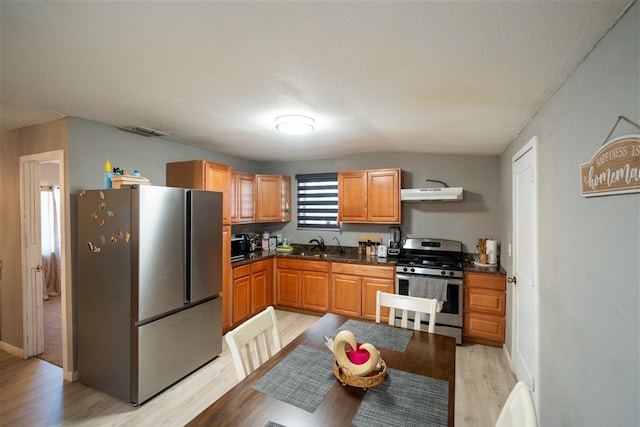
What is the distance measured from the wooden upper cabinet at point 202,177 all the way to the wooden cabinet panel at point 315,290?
4.68ft

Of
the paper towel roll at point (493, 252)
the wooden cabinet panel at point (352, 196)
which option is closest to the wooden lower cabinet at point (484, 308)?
the paper towel roll at point (493, 252)

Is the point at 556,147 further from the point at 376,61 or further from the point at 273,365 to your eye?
the point at 273,365

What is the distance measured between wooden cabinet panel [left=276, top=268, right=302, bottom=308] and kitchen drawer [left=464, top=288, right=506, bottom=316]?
2204 mm

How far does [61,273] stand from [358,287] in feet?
10.3

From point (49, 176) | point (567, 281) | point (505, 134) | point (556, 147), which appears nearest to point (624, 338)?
point (567, 281)

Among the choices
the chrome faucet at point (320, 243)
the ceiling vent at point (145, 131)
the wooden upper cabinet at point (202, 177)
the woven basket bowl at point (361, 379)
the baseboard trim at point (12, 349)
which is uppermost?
the ceiling vent at point (145, 131)

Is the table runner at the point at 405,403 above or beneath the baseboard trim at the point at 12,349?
above

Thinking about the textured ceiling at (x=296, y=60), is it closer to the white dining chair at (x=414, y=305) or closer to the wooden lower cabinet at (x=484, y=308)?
the white dining chair at (x=414, y=305)

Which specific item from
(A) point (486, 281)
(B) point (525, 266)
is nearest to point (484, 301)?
(A) point (486, 281)

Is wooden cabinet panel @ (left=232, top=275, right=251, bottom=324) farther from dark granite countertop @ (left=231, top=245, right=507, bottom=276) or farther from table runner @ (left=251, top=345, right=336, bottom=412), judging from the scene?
table runner @ (left=251, top=345, right=336, bottom=412)

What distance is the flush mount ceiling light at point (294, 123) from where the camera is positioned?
2379 millimetres

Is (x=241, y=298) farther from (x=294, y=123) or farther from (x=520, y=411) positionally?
(x=520, y=411)

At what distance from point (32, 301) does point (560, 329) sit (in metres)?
4.55

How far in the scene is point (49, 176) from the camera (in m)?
4.92
